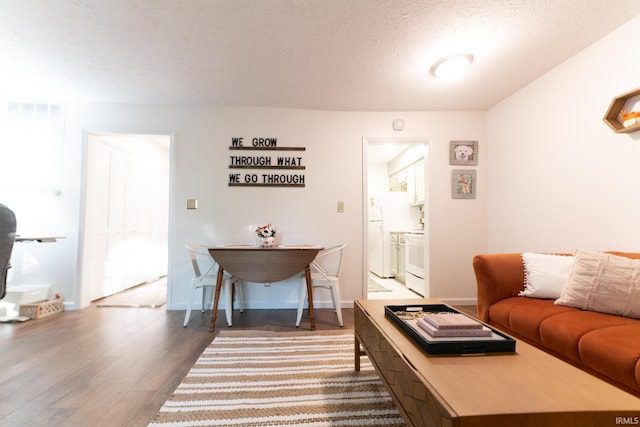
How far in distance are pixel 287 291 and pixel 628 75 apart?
320 centimetres

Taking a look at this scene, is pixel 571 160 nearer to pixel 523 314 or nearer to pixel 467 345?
pixel 523 314

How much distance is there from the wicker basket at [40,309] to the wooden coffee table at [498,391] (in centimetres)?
327

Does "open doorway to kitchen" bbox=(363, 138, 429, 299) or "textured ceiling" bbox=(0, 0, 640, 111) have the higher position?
"textured ceiling" bbox=(0, 0, 640, 111)

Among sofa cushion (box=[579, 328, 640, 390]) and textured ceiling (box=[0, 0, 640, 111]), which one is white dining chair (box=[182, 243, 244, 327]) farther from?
sofa cushion (box=[579, 328, 640, 390])

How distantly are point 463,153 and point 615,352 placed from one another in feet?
8.48

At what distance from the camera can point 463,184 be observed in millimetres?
3316

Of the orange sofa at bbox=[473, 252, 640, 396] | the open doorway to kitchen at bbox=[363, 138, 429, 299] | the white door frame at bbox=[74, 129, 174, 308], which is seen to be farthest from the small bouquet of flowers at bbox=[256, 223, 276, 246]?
the orange sofa at bbox=[473, 252, 640, 396]

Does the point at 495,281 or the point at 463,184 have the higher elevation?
the point at 463,184

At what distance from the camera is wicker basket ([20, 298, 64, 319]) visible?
265 cm

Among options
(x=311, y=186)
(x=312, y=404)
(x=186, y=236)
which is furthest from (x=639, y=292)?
(x=186, y=236)

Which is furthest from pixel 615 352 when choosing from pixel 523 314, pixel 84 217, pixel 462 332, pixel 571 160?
pixel 84 217

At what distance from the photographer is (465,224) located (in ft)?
10.9

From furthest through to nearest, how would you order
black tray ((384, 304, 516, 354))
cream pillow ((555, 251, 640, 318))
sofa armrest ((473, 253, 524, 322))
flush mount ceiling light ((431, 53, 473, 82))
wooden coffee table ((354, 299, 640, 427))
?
flush mount ceiling light ((431, 53, 473, 82)) → sofa armrest ((473, 253, 524, 322)) → cream pillow ((555, 251, 640, 318)) → black tray ((384, 304, 516, 354)) → wooden coffee table ((354, 299, 640, 427))

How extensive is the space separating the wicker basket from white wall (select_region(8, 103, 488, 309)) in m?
0.16
